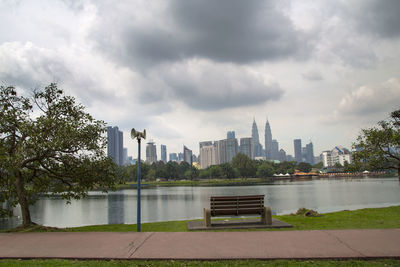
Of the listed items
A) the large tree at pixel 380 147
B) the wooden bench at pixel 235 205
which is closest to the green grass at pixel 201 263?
the wooden bench at pixel 235 205

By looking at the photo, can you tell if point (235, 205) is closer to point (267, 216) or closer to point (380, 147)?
point (267, 216)

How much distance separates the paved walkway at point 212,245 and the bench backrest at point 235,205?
2238mm

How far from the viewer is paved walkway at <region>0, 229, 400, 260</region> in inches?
295

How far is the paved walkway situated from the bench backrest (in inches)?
88.1

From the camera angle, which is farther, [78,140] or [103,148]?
[103,148]

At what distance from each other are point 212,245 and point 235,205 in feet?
13.4

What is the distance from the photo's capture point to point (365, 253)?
7.33 m

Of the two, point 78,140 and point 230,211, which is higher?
point 78,140

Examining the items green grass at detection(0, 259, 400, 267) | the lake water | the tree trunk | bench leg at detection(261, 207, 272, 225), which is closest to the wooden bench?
bench leg at detection(261, 207, 272, 225)

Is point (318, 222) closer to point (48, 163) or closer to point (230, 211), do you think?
point (230, 211)

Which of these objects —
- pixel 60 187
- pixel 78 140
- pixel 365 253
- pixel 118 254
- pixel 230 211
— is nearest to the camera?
pixel 365 253

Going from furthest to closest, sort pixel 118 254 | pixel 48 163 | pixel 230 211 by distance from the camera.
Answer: pixel 48 163
pixel 230 211
pixel 118 254

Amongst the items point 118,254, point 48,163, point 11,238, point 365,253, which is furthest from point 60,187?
point 365,253

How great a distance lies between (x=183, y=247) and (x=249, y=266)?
7.89ft
